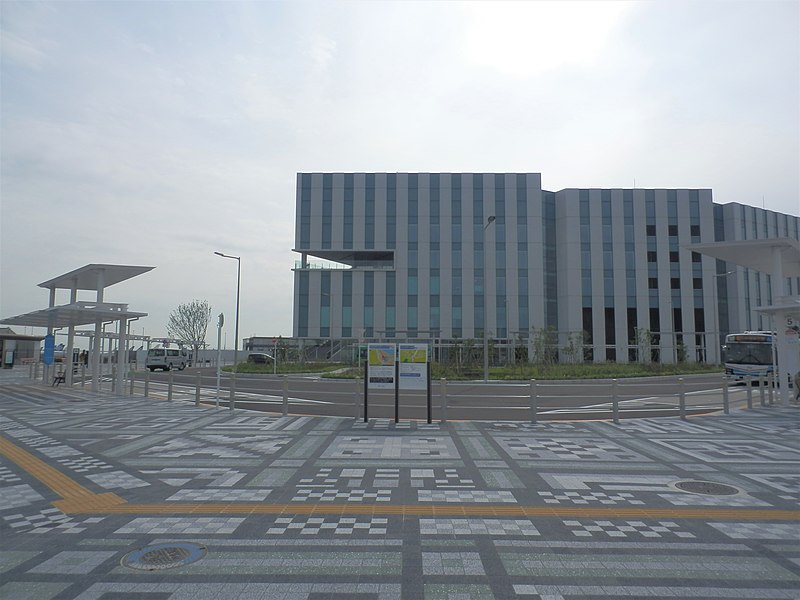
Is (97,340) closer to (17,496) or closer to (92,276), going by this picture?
(92,276)

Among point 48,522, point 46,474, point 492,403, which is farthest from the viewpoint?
point 492,403

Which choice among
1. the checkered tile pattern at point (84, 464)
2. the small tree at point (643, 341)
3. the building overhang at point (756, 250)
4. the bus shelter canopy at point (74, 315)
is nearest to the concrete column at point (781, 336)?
the building overhang at point (756, 250)

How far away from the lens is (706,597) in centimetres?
414

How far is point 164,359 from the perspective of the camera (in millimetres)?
49375

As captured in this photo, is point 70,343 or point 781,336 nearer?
point 781,336

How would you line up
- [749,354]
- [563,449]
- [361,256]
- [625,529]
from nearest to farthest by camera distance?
[625,529], [563,449], [749,354], [361,256]

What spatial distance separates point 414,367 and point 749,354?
73.3 feet

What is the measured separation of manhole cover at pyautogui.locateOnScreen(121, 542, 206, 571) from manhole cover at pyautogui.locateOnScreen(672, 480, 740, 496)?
20.8 ft

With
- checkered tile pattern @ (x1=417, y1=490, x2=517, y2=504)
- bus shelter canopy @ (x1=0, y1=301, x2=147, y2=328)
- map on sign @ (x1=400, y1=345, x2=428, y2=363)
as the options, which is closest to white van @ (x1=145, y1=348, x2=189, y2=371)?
bus shelter canopy @ (x1=0, y1=301, x2=147, y2=328)

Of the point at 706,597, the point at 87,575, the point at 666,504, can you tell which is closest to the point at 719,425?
the point at 666,504

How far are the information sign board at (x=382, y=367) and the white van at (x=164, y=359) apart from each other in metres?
40.4

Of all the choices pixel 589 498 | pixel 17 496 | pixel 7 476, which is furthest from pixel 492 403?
pixel 17 496

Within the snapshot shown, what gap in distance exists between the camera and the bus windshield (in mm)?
26703

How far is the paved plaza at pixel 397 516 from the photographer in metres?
4.39
